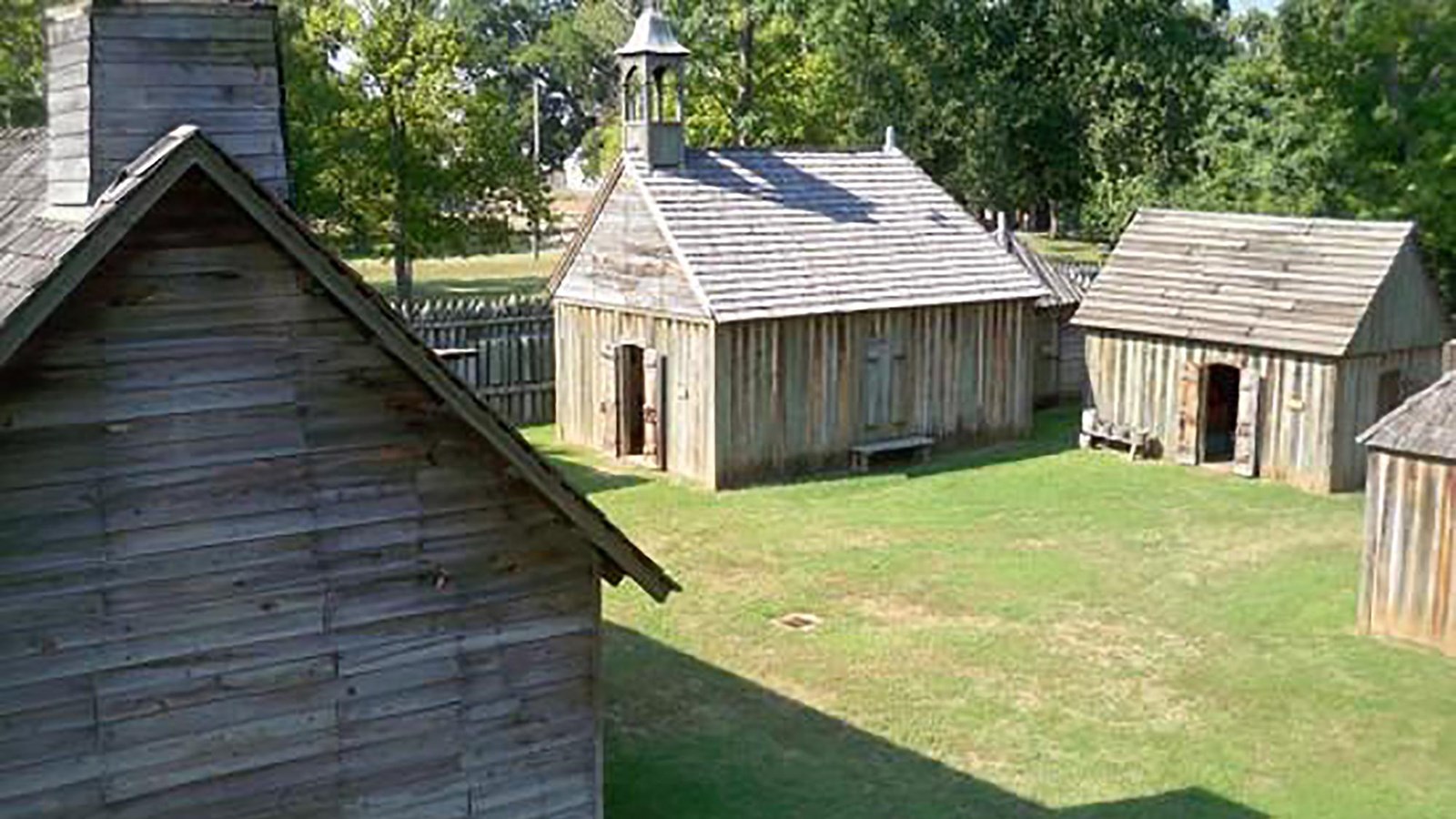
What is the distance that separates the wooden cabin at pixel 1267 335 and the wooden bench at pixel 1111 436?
0.04 m

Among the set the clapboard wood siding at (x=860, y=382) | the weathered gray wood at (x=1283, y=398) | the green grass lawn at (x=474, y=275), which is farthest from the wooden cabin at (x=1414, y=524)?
the green grass lawn at (x=474, y=275)

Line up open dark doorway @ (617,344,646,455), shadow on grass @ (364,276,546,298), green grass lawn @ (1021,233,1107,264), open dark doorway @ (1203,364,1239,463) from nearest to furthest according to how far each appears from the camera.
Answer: open dark doorway @ (617,344,646,455) < open dark doorway @ (1203,364,1239,463) < shadow on grass @ (364,276,546,298) < green grass lawn @ (1021,233,1107,264)

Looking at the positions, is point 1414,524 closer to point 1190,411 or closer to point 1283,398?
point 1283,398

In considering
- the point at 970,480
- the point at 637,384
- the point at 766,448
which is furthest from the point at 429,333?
the point at 970,480

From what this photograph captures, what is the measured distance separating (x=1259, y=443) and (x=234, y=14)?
19634mm

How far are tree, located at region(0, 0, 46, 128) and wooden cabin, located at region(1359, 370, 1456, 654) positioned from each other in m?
33.0

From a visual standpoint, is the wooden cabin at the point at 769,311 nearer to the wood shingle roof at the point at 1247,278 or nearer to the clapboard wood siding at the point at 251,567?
the wood shingle roof at the point at 1247,278

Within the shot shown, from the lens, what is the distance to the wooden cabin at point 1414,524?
1510 centimetres

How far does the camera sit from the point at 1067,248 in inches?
2440

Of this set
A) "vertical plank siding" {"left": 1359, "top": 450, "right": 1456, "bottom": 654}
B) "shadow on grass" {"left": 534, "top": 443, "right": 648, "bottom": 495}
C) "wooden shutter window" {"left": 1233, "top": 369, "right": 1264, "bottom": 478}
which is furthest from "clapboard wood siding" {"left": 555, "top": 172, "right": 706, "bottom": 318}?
"vertical plank siding" {"left": 1359, "top": 450, "right": 1456, "bottom": 654}

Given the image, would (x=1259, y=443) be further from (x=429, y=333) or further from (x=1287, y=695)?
(x=429, y=333)

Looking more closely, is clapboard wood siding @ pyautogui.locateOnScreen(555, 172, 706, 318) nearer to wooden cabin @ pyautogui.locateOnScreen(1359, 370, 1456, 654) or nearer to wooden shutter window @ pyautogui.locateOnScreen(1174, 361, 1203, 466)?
wooden shutter window @ pyautogui.locateOnScreen(1174, 361, 1203, 466)

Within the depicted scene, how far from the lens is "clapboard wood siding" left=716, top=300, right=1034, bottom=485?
23141 millimetres

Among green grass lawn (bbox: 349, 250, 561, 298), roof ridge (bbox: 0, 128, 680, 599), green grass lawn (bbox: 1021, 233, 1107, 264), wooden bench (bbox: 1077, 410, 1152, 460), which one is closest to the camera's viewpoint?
roof ridge (bbox: 0, 128, 680, 599)
